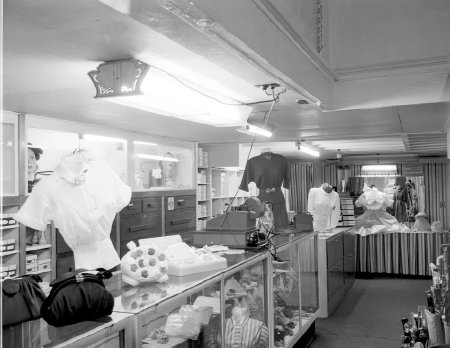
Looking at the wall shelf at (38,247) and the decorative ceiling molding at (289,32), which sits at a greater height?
the decorative ceiling molding at (289,32)

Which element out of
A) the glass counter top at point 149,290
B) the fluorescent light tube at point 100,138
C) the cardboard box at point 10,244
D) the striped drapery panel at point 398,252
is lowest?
the striped drapery panel at point 398,252

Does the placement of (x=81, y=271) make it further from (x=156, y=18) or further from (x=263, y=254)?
(x=263, y=254)

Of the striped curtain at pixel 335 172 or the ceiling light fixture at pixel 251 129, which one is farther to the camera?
the striped curtain at pixel 335 172

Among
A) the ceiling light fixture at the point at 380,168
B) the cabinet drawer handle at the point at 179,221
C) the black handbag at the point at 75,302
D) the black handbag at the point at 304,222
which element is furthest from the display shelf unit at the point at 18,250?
the ceiling light fixture at the point at 380,168

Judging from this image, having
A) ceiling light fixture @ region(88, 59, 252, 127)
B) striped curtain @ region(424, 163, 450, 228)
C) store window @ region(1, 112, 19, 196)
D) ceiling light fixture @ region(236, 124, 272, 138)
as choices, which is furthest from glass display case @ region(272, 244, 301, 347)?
striped curtain @ region(424, 163, 450, 228)

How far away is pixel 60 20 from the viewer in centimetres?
194

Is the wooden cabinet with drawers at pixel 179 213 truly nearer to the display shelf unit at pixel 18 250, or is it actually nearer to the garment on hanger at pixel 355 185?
the display shelf unit at pixel 18 250

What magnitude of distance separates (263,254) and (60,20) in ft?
6.96

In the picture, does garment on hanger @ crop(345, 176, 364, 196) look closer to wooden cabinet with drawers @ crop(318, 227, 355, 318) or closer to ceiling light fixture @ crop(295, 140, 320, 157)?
ceiling light fixture @ crop(295, 140, 320, 157)

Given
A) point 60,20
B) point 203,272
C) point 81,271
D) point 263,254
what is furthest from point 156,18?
point 263,254

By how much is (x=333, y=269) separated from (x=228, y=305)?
3.72 meters

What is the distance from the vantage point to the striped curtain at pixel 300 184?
41.8 feet

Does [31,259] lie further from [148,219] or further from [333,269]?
[333,269]

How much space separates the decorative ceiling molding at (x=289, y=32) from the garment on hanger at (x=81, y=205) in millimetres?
2185
